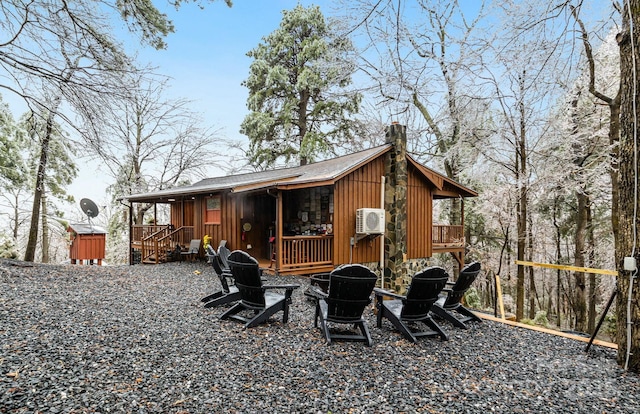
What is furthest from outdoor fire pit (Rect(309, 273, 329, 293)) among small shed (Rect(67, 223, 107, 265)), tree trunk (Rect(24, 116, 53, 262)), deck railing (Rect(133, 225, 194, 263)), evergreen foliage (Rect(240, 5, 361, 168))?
evergreen foliage (Rect(240, 5, 361, 168))

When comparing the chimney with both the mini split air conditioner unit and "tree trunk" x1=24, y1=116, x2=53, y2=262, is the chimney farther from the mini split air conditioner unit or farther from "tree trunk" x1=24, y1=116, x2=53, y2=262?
"tree trunk" x1=24, y1=116, x2=53, y2=262

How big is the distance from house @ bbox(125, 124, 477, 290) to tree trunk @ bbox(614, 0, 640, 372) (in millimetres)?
4945

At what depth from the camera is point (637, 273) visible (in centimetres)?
357

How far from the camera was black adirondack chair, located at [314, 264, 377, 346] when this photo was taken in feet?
13.5

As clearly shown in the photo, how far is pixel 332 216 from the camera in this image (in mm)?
10305

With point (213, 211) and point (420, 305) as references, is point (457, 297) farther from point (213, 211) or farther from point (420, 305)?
point (213, 211)

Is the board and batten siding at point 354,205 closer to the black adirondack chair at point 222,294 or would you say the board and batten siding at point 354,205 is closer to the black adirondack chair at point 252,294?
the black adirondack chair at point 222,294

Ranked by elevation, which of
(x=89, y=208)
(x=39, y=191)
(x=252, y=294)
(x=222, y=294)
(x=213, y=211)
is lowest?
(x=222, y=294)

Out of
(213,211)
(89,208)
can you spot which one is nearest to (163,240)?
(213,211)

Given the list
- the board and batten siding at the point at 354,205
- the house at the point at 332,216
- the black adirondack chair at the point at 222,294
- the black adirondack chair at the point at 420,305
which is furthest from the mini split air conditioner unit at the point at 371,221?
the black adirondack chair at the point at 420,305

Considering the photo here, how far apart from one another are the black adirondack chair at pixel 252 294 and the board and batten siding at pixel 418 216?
8066 millimetres

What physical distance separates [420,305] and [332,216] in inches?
235

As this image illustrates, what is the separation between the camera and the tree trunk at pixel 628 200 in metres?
3.59

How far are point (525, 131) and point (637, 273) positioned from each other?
8530 millimetres
